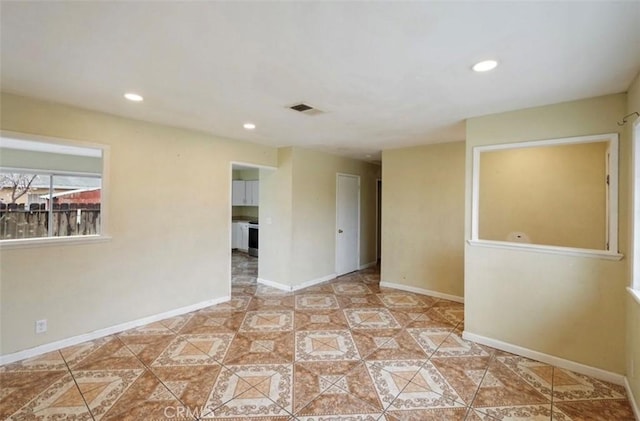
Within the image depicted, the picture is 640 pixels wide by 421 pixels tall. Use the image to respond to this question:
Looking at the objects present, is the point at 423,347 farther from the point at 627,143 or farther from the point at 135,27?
the point at 135,27

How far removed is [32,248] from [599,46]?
15.3 ft

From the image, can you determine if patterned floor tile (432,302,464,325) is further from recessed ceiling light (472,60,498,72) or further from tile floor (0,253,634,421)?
recessed ceiling light (472,60,498,72)

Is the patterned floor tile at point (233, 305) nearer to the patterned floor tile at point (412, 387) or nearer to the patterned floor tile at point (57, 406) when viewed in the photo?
the patterned floor tile at point (57, 406)

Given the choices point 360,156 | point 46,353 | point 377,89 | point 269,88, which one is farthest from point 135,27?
point 360,156

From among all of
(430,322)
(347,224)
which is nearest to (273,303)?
(430,322)

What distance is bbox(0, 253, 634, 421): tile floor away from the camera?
6.73 ft

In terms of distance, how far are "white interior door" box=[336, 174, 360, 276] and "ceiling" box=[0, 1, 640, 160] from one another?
285cm

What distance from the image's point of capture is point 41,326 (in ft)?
9.18

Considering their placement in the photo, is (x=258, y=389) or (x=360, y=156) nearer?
(x=258, y=389)

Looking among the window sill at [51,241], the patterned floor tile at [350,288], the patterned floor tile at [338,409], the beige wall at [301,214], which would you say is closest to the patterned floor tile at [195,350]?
the patterned floor tile at [338,409]

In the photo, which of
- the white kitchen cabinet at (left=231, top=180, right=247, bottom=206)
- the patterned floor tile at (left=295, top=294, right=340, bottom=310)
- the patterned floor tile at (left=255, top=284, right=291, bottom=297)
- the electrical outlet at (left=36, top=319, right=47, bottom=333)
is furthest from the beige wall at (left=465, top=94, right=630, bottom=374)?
the white kitchen cabinet at (left=231, top=180, right=247, bottom=206)

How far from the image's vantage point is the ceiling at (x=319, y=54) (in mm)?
1453

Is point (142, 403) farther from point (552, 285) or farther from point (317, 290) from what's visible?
point (552, 285)

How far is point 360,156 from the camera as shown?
5852 mm
